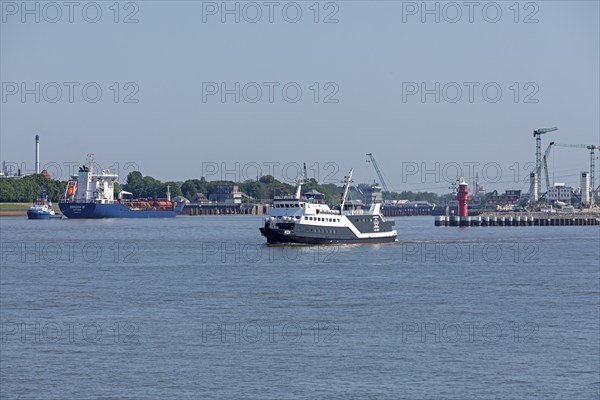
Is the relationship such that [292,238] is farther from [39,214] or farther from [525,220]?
[39,214]

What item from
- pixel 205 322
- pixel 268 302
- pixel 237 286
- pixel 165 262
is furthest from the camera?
pixel 165 262

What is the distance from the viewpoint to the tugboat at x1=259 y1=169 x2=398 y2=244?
87.6 metres

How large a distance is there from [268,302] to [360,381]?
17.7m

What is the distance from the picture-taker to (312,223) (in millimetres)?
88500

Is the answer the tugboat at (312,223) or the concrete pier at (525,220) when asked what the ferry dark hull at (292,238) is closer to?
the tugboat at (312,223)

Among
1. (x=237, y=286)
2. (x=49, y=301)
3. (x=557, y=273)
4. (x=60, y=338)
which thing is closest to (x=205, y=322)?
(x=60, y=338)

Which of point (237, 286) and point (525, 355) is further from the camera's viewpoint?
point (237, 286)

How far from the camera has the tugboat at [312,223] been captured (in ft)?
287

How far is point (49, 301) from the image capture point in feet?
160

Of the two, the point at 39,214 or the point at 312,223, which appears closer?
the point at 312,223

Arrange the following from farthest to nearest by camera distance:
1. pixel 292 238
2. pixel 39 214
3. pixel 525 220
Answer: pixel 39 214
pixel 525 220
pixel 292 238

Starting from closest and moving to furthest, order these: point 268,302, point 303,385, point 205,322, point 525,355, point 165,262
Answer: point 303,385 → point 525,355 → point 205,322 → point 268,302 → point 165,262

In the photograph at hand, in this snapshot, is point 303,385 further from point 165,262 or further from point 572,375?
point 165,262

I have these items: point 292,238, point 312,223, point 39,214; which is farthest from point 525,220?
point 292,238
